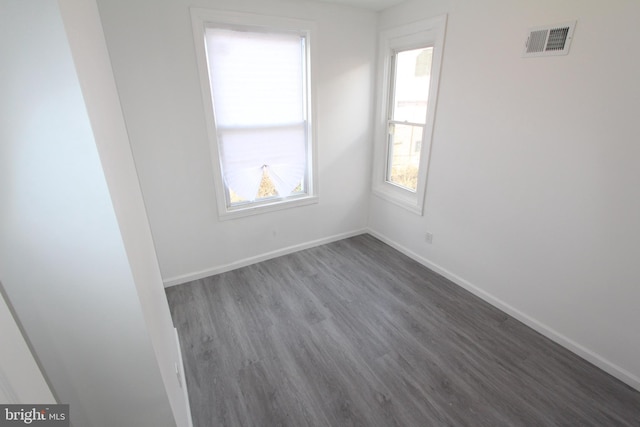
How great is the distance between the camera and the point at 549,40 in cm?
182

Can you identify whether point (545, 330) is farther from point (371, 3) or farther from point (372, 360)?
point (371, 3)

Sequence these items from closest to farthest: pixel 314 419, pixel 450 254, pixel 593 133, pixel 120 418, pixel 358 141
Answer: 1. pixel 120 418
2. pixel 314 419
3. pixel 593 133
4. pixel 450 254
5. pixel 358 141

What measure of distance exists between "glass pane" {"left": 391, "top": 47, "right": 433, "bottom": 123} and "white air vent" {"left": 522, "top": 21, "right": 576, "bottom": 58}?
2.97ft

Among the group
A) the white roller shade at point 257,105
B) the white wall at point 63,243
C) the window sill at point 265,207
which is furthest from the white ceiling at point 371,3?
the white wall at point 63,243

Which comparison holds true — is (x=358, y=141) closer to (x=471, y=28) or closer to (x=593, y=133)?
(x=471, y=28)

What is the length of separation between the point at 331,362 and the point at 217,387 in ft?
2.44

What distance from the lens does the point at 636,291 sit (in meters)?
1.71

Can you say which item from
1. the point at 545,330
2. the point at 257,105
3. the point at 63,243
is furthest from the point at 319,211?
the point at 63,243

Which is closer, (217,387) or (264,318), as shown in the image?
(217,387)

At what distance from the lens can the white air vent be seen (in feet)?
5.73

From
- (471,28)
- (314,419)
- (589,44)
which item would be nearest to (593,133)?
(589,44)

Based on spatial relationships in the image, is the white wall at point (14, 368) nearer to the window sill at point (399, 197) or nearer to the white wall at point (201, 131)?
the white wall at point (201, 131)

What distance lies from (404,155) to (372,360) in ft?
6.99

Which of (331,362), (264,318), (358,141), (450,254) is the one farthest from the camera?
(358,141)
